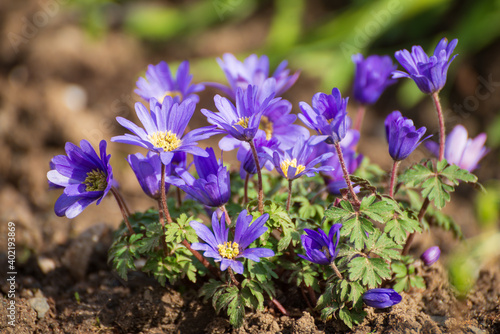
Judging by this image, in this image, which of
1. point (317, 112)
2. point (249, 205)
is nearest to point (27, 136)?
point (249, 205)

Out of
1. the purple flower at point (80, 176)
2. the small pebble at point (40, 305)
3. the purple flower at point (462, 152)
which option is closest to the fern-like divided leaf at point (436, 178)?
the purple flower at point (462, 152)

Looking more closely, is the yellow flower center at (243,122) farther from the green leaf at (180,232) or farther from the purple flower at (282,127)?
the green leaf at (180,232)

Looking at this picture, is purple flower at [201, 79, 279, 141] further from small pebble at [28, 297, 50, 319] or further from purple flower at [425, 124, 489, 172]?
small pebble at [28, 297, 50, 319]

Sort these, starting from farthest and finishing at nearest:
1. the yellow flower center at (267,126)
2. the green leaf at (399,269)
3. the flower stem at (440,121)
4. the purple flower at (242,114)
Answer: the yellow flower center at (267,126), the green leaf at (399,269), the flower stem at (440,121), the purple flower at (242,114)

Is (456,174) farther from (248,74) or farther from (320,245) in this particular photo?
(248,74)

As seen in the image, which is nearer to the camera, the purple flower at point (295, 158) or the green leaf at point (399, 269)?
the purple flower at point (295, 158)

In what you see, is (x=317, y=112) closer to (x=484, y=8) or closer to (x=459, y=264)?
(x=459, y=264)
